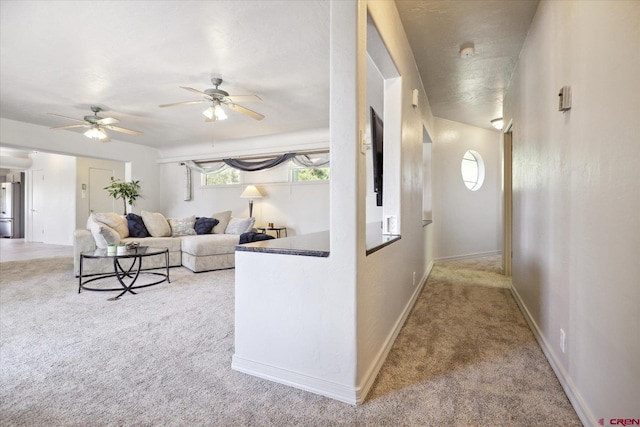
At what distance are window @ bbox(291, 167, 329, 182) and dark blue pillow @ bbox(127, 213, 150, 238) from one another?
112 inches

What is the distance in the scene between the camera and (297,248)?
1.69 metres

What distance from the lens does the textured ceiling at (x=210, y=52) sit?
92.1 inches

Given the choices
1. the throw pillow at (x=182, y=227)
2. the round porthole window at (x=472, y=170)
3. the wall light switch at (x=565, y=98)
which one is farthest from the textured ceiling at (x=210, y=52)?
the throw pillow at (x=182, y=227)

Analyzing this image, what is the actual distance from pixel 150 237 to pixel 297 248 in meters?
4.26

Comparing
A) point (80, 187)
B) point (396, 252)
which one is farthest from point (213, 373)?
point (80, 187)

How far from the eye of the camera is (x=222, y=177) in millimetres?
7254

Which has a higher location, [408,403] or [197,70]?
[197,70]

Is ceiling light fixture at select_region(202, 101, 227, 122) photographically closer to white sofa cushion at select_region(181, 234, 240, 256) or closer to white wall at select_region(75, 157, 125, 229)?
white sofa cushion at select_region(181, 234, 240, 256)

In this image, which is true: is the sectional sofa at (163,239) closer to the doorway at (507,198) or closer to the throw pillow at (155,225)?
the throw pillow at (155,225)

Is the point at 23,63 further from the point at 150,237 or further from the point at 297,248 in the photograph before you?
the point at 297,248

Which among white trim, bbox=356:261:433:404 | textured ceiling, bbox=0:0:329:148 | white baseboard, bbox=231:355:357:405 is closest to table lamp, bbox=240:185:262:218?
textured ceiling, bbox=0:0:329:148

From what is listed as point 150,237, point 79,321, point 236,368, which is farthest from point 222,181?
point 236,368

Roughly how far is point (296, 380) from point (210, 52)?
2857 millimetres

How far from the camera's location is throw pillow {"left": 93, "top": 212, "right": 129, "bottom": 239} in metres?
4.55
